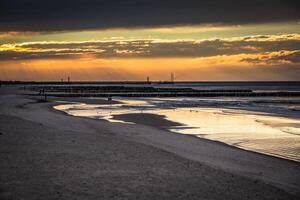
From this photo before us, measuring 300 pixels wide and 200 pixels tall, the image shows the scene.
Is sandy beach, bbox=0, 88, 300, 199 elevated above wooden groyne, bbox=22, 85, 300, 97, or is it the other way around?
sandy beach, bbox=0, 88, 300, 199

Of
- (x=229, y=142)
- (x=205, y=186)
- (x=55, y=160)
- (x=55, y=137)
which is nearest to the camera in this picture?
(x=205, y=186)

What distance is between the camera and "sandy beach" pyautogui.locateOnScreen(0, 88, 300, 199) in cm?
836

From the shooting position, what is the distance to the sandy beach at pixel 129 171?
27.4 feet

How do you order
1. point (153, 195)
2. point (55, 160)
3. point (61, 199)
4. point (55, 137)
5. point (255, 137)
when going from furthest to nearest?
point (255, 137)
point (55, 137)
point (55, 160)
point (153, 195)
point (61, 199)

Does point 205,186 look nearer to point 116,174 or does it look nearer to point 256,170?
point 116,174

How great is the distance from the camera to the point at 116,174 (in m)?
9.70

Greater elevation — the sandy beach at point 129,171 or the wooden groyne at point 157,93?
the sandy beach at point 129,171

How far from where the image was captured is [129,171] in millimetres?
10094

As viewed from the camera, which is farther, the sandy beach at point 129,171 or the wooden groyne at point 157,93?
the wooden groyne at point 157,93

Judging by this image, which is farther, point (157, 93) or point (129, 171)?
point (157, 93)

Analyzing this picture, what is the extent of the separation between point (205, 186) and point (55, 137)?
784 cm

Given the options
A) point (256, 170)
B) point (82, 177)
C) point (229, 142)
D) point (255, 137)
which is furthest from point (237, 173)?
point (255, 137)

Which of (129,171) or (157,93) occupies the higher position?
(129,171)

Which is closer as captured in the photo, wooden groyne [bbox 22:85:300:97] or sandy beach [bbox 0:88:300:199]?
sandy beach [bbox 0:88:300:199]
